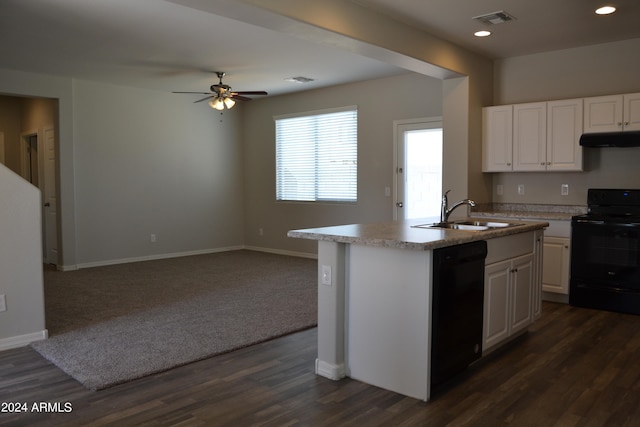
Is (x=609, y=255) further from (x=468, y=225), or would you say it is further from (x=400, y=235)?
(x=400, y=235)

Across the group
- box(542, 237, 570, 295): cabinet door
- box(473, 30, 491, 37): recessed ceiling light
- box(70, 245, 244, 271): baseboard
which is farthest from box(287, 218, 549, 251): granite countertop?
box(70, 245, 244, 271): baseboard

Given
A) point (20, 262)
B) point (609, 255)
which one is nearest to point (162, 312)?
point (20, 262)

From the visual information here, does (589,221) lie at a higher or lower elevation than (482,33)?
lower

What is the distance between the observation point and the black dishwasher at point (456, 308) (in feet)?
9.34

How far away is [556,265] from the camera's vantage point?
198 inches

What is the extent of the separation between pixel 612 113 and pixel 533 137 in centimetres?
74

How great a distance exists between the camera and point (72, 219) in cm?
707

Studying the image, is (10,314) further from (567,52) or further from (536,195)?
(567,52)

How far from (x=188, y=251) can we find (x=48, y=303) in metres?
3.30

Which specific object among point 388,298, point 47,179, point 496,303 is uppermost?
point 47,179

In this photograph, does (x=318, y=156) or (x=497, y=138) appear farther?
(x=318, y=156)

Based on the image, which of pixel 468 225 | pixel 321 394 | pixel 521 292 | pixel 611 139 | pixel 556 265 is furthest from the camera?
pixel 556 265

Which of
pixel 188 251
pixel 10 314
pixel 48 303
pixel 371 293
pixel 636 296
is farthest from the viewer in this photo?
pixel 188 251

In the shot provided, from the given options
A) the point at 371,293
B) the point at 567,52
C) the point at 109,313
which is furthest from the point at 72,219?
the point at 567,52
